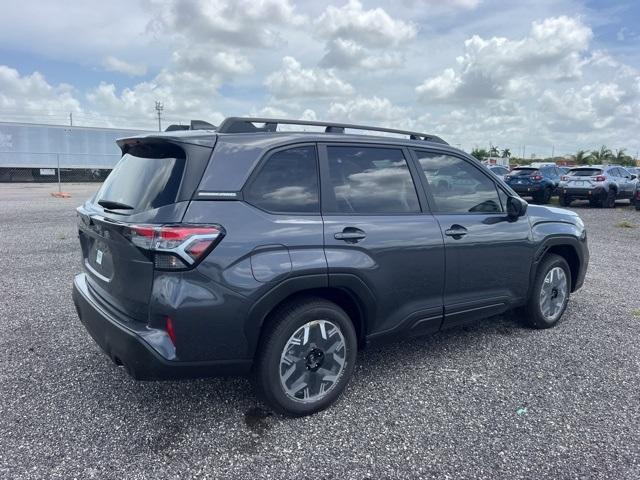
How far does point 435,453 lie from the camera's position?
2.79 meters

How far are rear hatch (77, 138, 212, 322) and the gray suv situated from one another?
0.04 ft

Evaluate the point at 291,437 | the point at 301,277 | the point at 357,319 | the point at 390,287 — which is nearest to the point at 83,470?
the point at 291,437

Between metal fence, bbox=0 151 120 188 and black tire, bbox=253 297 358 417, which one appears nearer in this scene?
black tire, bbox=253 297 358 417

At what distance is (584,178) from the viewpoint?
1795cm

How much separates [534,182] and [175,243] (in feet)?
62.1

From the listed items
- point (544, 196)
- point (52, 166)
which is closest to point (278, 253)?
point (544, 196)

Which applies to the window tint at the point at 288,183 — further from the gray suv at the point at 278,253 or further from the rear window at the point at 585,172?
the rear window at the point at 585,172

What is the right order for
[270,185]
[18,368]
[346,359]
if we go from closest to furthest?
[270,185] < [346,359] < [18,368]

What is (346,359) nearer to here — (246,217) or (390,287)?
(390,287)

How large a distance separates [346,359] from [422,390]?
2.25 feet

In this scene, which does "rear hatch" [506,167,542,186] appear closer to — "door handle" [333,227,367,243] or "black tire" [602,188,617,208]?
"black tire" [602,188,617,208]

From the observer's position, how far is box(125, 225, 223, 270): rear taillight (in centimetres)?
261

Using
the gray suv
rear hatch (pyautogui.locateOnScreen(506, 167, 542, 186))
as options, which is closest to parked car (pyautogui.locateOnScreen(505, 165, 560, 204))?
rear hatch (pyautogui.locateOnScreen(506, 167, 542, 186))

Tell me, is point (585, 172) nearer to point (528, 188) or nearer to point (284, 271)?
point (528, 188)
